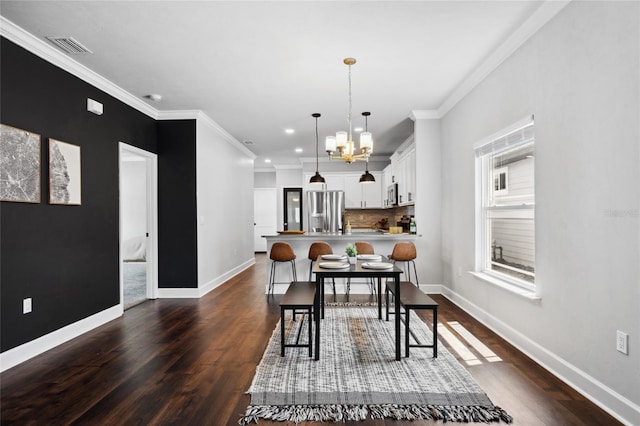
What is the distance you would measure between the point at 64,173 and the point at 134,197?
655 cm

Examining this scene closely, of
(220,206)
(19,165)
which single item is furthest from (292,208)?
(19,165)

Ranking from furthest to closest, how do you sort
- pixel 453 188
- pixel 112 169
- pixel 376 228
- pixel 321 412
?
pixel 376 228, pixel 453 188, pixel 112 169, pixel 321 412

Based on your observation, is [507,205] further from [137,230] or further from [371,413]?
[137,230]

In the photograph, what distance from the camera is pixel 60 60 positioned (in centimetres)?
352

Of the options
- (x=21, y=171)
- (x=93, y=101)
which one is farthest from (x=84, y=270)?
(x=93, y=101)

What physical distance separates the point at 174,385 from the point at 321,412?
3.56 ft

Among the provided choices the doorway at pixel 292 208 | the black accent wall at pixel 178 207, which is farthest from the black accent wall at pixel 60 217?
the doorway at pixel 292 208

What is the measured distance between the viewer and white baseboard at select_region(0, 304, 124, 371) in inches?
117

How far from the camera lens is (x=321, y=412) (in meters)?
2.18

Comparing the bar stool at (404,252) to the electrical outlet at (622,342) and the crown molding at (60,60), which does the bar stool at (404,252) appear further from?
the crown molding at (60,60)

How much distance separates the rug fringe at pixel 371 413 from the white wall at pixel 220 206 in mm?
3642

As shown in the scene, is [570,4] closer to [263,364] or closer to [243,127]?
[263,364]

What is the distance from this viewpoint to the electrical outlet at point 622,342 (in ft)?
6.81

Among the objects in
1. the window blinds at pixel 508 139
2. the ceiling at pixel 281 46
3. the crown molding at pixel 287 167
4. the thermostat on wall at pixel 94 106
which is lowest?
the window blinds at pixel 508 139
